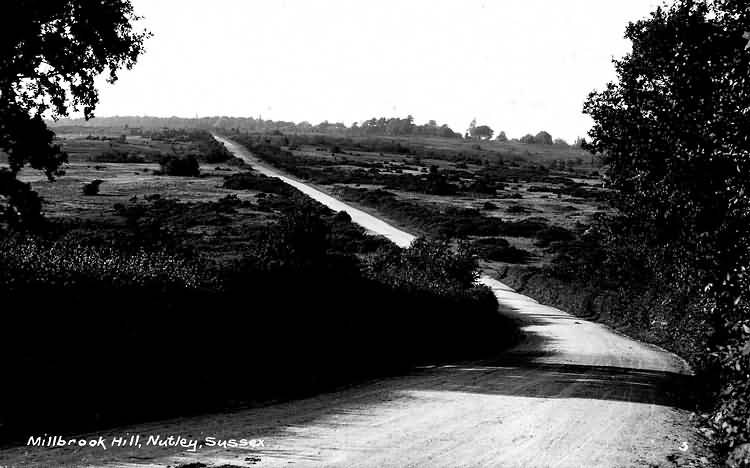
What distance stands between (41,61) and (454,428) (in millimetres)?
12642

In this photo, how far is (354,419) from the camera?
12.4 metres

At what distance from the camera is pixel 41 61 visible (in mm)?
16688

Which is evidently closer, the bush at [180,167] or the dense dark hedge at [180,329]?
the dense dark hedge at [180,329]

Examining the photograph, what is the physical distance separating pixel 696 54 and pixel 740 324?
40.4ft

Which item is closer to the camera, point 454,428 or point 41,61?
point 454,428

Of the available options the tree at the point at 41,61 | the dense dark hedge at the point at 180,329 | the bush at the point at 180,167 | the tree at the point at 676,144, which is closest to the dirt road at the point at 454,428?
the dense dark hedge at the point at 180,329

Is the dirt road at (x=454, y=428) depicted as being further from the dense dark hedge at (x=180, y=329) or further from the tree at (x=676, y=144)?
the tree at (x=676, y=144)

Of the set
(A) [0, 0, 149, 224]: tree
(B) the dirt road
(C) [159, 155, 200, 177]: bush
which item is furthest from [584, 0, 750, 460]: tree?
(C) [159, 155, 200, 177]: bush

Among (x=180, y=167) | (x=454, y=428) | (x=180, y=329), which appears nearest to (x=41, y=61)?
(x=180, y=329)

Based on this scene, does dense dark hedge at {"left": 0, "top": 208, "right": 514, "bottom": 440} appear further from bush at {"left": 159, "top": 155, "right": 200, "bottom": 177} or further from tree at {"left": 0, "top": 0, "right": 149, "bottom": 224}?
bush at {"left": 159, "top": 155, "right": 200, "bottom": 177}

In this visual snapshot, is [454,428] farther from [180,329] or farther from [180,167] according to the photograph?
[180,167]

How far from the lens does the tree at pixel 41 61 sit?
15.8 metres

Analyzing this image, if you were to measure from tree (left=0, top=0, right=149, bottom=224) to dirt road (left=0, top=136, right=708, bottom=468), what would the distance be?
8.76 meters

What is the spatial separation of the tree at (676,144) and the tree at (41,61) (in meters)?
14.0
